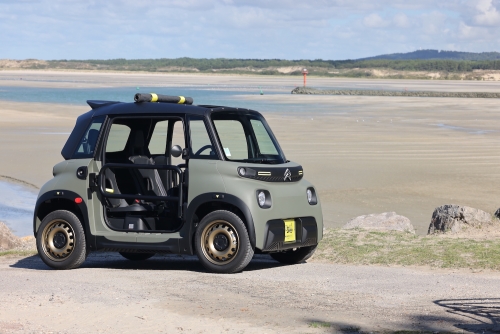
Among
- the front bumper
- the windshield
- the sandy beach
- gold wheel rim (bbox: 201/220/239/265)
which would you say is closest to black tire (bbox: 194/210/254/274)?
gold wheel rim (bbox: 201/220/239/265)

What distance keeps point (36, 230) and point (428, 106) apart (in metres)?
48.1

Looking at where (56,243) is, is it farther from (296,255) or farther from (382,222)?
(382,222)

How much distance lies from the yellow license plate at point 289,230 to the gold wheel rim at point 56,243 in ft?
8.19

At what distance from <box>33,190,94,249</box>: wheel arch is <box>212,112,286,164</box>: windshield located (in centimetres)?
181

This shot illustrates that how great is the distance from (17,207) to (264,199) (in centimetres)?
996

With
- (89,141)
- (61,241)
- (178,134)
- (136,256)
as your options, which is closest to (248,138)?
(89,141)

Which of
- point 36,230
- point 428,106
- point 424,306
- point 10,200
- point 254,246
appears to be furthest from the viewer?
point 428,106

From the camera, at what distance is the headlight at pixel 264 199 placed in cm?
952

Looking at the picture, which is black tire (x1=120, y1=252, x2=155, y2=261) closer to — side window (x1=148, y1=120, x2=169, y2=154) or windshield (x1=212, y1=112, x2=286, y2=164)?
side window (x1=148, y1=120, x2=169, y2=154)

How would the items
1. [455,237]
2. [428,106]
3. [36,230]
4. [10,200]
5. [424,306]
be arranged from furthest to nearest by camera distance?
[428,106] → [10,200] → [455,237] → [36,230] → [424,306]

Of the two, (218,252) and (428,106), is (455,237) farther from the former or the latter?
(428,106)

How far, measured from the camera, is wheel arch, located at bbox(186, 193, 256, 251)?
9406mm

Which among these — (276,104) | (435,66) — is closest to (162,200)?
(276,104)

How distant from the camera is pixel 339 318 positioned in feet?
23.8
